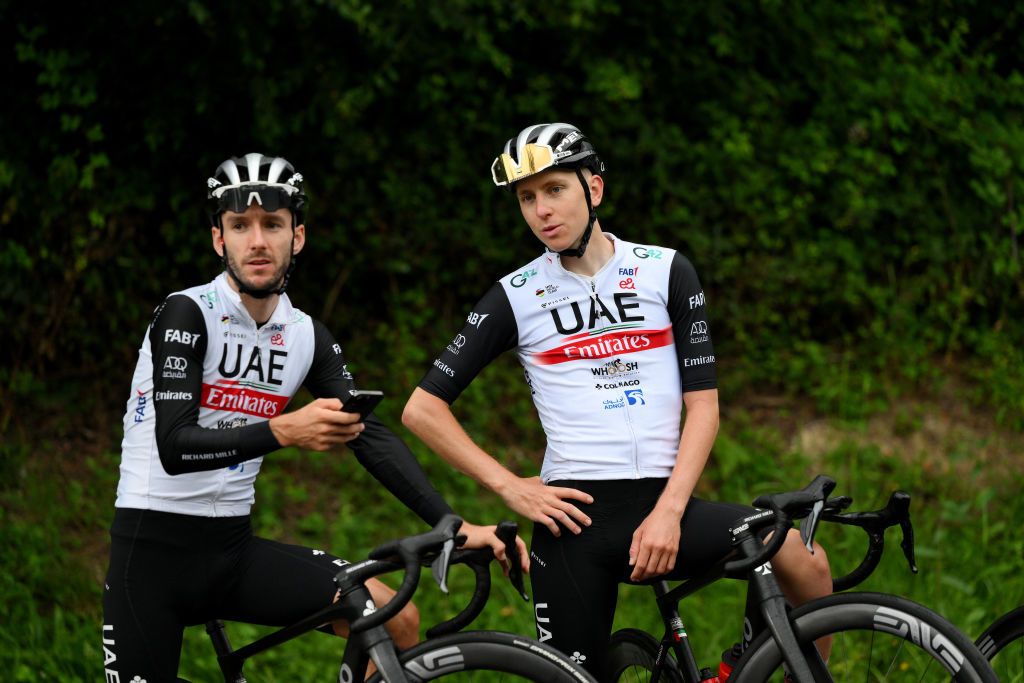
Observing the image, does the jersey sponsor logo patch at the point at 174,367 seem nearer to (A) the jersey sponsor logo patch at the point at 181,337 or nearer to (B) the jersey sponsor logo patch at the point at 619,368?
(A) the jersey sponsor logo patch at the point at 181,337

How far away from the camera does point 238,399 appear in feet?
12.5

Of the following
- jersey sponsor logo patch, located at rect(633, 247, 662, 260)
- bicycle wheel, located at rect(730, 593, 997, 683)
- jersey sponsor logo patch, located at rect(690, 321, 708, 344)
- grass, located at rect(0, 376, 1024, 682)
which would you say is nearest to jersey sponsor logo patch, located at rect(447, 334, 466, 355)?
jersey sponsor logo patch, located at rect(633, 247, 662, 260)

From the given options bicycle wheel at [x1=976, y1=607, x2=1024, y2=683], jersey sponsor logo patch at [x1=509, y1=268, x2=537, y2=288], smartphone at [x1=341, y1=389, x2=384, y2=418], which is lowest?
bicycle wheel at [x1=976, y1=607, x2=1024, y2=683]

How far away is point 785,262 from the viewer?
890cm

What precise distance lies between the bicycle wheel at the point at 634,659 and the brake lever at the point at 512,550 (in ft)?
2.37

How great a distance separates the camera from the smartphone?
10.6 ft

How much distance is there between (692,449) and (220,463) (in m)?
1.45

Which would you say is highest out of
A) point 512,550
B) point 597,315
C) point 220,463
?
point 597,315

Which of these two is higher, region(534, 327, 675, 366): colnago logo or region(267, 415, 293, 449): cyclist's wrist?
region(534, 327, 675, 366): colnago logo

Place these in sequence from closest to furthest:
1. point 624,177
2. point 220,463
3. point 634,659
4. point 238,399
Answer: point 220,463, point 238,399, point 634,659, point 624,177

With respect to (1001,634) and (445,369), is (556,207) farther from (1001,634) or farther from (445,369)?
(1001,634)

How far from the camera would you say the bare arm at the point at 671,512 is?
11.9ft

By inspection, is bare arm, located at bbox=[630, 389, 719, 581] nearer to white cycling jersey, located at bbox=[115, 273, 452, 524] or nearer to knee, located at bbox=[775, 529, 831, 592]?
knee, located at bbox=[775, 529, 831, 592]

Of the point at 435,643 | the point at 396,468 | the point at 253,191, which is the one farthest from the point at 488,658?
the point at 253,191
